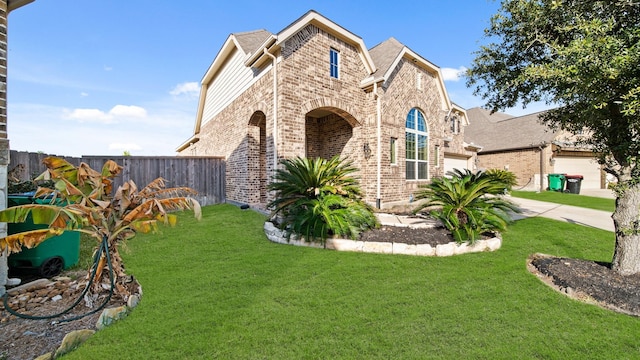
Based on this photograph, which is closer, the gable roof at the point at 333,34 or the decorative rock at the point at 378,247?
the decorative rock at the point at 378,247

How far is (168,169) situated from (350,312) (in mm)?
9738

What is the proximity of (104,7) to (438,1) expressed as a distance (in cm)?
985

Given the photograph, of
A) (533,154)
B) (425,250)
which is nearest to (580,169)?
(533,154)

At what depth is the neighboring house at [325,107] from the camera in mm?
8359

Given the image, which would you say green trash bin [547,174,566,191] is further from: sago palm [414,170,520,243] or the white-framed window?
sago palm [414,170,520,243]

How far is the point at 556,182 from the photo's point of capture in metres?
17.6

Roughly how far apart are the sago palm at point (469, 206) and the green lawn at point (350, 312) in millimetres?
675

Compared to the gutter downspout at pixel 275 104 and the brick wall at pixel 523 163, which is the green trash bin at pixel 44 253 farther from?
the brick wall at pixel 523 163

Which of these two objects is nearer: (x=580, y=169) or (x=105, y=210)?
(x=105, y=210)

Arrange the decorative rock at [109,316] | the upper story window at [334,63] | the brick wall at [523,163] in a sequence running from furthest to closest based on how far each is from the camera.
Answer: the brick wall at [523,163]
the upper story window at [334,63]
the decorative rock at [109,316]

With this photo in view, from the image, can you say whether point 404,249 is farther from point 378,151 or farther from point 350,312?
point 378,151

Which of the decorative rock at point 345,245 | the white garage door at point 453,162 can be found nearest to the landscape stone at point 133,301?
the decorative rock at point 345,245

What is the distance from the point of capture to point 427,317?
119 inches

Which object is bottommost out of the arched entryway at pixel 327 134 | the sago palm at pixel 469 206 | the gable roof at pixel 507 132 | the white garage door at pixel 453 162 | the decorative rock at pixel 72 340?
the decorative rock at pixel 72 340
